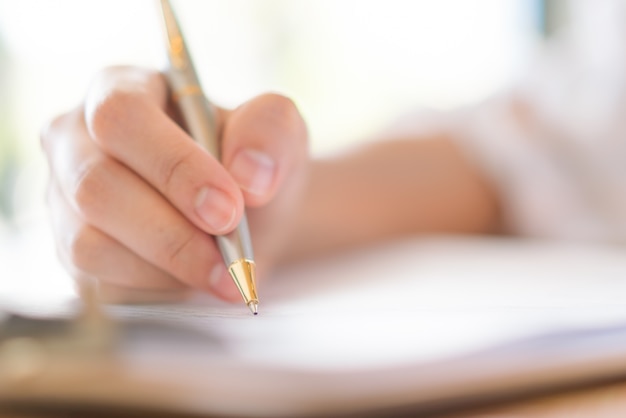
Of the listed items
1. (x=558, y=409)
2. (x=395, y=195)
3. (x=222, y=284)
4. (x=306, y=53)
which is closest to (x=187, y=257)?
(x=222, y=284)

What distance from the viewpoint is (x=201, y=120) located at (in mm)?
252

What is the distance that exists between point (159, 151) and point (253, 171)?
0.11ft

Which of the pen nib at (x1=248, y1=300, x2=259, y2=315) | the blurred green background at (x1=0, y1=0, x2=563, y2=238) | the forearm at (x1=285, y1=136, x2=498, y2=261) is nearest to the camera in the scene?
the pen nib at (x1=248, y1=300, x2=259, y2=315)

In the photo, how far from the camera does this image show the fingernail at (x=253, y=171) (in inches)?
9.5

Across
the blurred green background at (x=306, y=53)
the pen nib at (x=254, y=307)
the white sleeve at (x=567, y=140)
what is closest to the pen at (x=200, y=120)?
the pen nib at (x=254, y=307)

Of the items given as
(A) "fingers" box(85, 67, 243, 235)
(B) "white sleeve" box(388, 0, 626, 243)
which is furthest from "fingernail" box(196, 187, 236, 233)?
(B) "white sleeve" box(388, 0, 626, 243)

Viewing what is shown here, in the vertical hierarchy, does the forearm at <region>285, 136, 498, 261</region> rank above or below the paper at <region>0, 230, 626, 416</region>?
above

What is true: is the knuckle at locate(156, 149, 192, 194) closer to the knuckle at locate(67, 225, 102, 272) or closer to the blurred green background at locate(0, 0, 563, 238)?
the knuckle at locate(67, 225, 102, 272)

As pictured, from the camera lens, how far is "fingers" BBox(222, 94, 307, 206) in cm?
24

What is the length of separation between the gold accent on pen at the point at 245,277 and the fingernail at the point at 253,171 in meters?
0.04

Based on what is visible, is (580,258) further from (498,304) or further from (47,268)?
(47,268)

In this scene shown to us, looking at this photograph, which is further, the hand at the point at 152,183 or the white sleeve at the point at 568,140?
the white sleeve at the point at 568,140

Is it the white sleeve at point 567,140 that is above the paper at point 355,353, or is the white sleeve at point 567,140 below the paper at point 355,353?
above

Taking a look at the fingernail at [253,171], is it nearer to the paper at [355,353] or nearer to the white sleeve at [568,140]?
the paper at [355,353]
